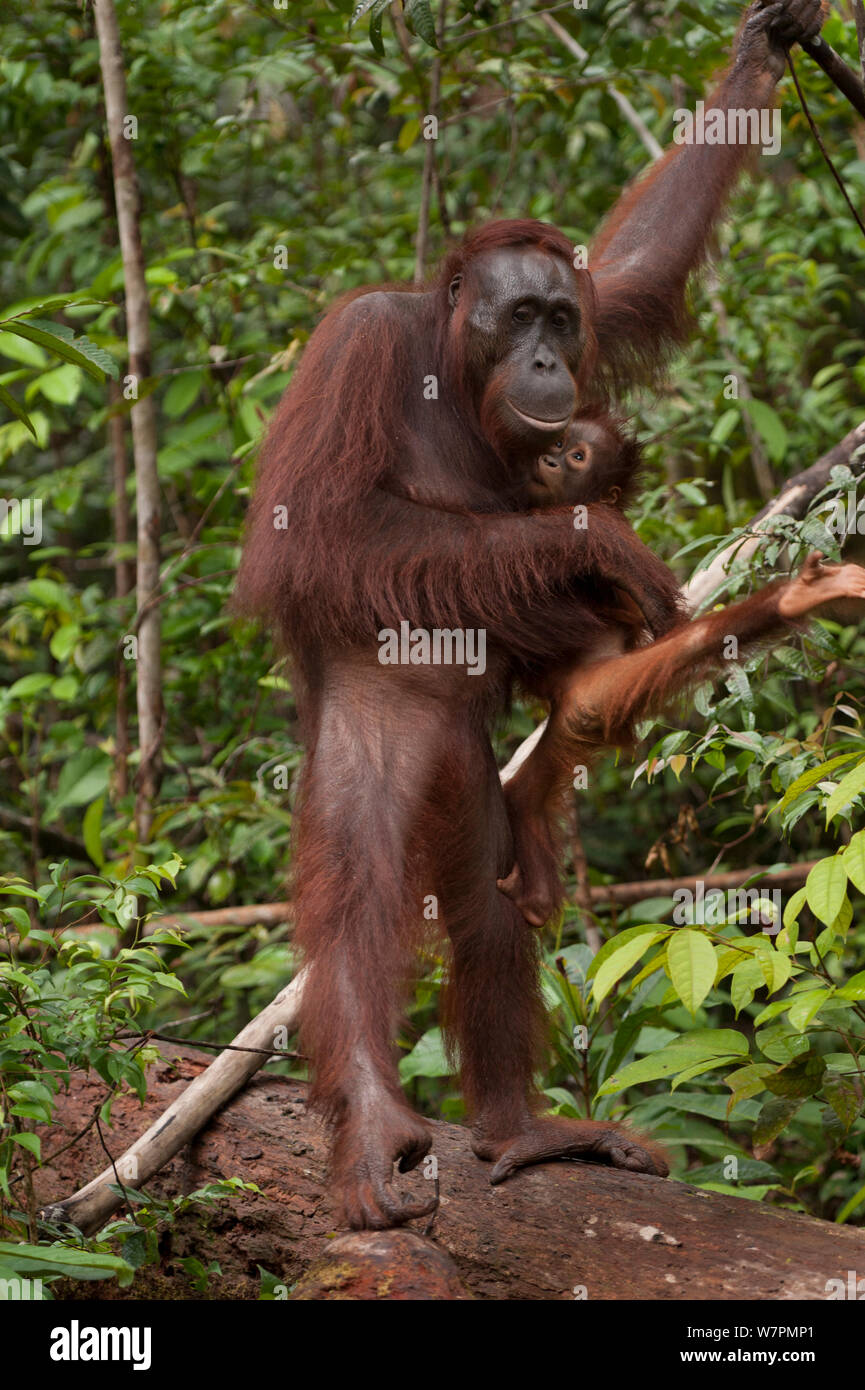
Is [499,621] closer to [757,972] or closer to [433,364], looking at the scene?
[433,364]

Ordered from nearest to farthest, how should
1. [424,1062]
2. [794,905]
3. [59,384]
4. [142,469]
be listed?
[794,905] < [424,1062] < [59,384] < [142,469]

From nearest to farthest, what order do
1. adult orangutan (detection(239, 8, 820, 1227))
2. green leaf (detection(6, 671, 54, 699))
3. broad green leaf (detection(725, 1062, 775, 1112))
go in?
adult orangutan (detection(239, 8, 820, 1227)) → broad green leaf (detection(725, 1062, 775, 1112)) → green leaf (detection(6, 671, 54, 699))

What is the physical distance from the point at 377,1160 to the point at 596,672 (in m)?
1.17

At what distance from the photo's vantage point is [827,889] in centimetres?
253

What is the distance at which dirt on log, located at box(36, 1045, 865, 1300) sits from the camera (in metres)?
2.58

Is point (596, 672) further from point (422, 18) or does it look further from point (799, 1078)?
point (422, 18)

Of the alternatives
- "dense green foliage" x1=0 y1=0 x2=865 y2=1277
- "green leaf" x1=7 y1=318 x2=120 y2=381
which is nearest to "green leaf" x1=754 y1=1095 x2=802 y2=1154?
"dense green foliage" x1=0 y1=0 x2=865 y2=1277

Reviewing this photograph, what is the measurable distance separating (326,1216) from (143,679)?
2475 millimetres

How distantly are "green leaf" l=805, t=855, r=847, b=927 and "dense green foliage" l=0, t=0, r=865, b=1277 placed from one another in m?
0.36

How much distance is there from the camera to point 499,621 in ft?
10.1

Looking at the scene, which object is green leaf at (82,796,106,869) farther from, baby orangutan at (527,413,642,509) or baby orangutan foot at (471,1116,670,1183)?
baby orangutan at (527,413,642,509)

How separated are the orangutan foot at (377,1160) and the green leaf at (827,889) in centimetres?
86

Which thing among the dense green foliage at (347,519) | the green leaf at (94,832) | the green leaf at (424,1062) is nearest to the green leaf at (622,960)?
the dense green foliage at (347,519)

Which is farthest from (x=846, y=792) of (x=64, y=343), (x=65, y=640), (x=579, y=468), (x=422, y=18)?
(x=65, y=640)
